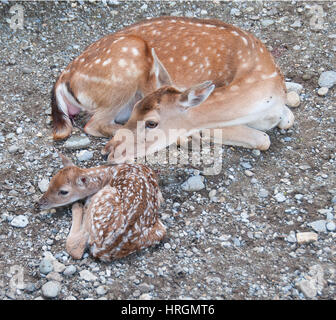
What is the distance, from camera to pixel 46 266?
3.96 meters

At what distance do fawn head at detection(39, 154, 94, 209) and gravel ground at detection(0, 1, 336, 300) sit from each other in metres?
0.14

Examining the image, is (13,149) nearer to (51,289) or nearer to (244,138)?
(51,289)

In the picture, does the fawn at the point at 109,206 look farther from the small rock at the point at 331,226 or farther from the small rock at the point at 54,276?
the small rock at the point at 331,226

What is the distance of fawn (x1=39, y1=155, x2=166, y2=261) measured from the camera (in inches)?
156

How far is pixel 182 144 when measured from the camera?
5250 mm

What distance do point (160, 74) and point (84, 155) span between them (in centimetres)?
99

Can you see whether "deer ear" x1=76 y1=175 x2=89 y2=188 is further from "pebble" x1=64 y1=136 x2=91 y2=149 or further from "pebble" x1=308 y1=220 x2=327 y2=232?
"pebble" x1=308 y1=220 x2=327 y2=232

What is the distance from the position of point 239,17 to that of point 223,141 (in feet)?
7.63

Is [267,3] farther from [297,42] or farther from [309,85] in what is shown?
[309,85]

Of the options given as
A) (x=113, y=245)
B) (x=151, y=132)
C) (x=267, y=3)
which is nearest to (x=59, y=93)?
(x=151, y=132)

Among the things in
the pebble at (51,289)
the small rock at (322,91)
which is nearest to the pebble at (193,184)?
the pebble at (51,289)

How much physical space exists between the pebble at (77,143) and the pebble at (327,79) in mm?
2497

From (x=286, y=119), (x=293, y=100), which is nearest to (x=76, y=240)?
(x=286, y=119)

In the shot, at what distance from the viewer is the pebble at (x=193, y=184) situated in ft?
15.5
